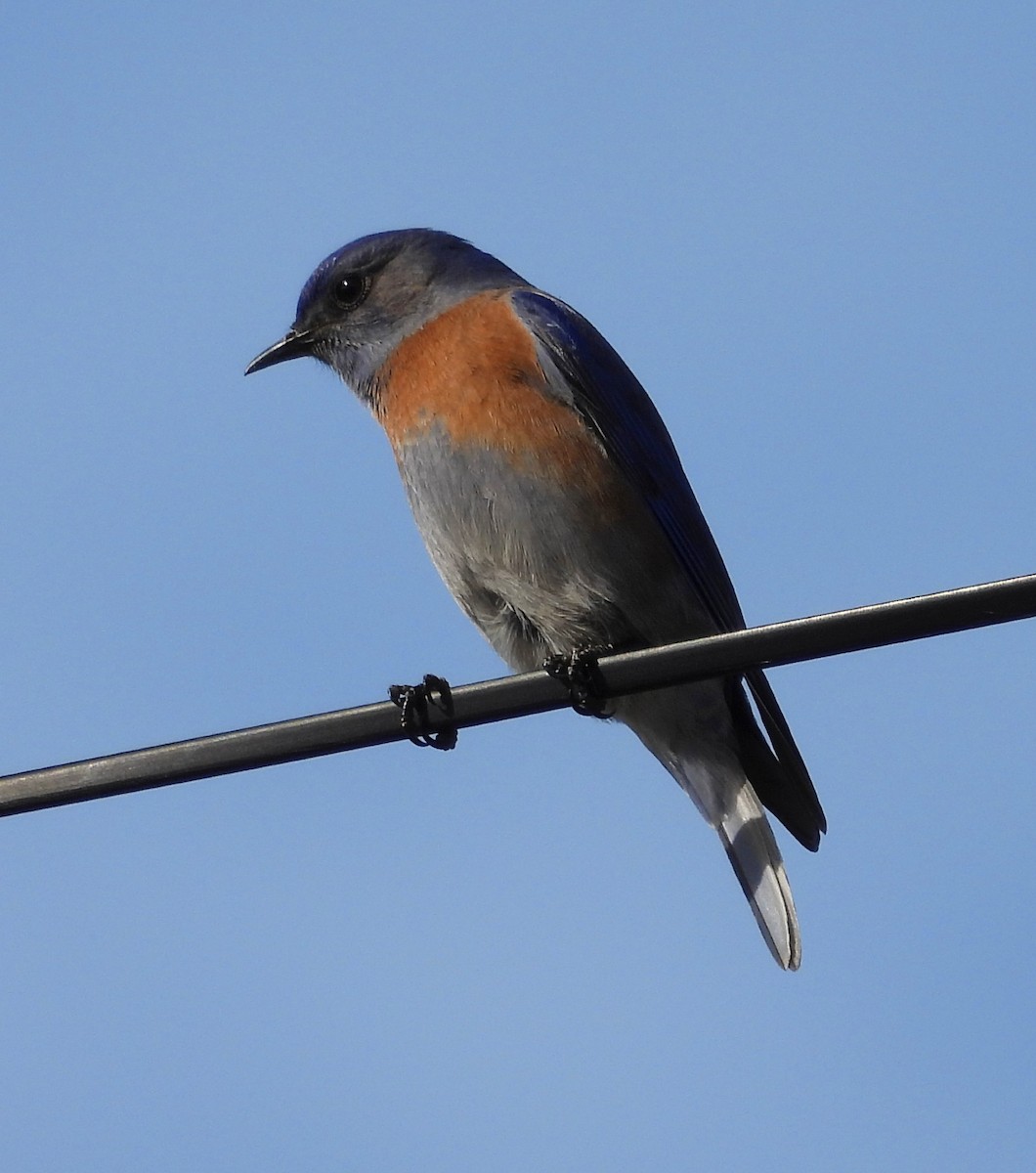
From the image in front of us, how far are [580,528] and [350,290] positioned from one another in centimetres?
248

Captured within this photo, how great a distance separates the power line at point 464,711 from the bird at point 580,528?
80.8 inches

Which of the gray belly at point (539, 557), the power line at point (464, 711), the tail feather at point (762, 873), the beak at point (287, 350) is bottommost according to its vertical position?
the tail feather at point (762, 873)

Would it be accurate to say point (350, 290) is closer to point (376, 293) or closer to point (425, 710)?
point (376, 293)

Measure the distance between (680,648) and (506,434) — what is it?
8.14ft

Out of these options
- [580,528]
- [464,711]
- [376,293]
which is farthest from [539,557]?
[376,293]

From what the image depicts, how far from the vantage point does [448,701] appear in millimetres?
4488

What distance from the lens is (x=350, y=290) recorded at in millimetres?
8273

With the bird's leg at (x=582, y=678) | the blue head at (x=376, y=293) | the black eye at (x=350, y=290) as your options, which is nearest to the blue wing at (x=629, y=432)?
the blue head at (x=376, y=293)

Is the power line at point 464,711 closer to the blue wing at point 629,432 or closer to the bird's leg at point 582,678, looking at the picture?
the bird's leg at point 582,678

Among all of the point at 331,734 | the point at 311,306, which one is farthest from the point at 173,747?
the point at 311,306

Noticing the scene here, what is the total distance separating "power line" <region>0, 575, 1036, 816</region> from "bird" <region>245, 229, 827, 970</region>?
6.74 ft

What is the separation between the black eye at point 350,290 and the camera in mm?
8234

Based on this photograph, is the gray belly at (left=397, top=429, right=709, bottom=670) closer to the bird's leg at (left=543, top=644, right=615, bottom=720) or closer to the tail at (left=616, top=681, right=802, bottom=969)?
the tail at (left=616, top=681, right=802, bottom=969)

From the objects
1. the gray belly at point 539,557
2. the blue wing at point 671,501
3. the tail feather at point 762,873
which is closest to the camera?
the gray belly at point 539,557
